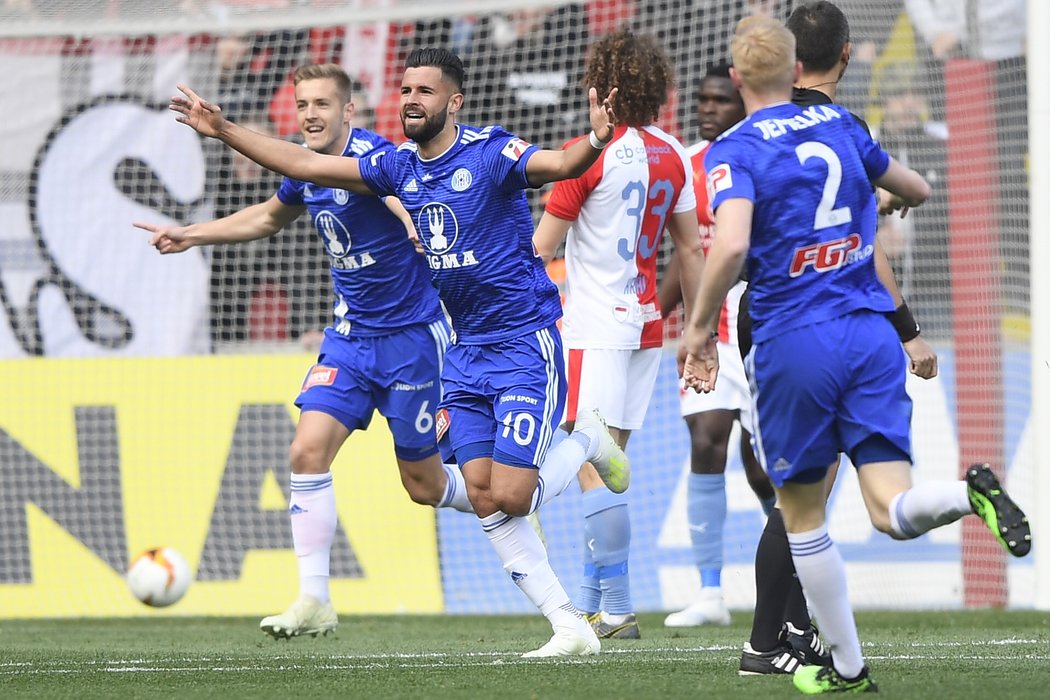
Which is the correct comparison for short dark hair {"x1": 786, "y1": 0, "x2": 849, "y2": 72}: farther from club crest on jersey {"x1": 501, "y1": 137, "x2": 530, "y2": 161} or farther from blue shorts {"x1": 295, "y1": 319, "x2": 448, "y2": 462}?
blue shorts {"x1": 295, "y1": 319, "x2": 448, "y2": 462}

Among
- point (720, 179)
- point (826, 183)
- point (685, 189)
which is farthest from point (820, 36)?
point (685, 189)

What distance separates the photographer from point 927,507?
4.60 m

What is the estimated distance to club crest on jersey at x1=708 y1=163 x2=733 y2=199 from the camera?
4770mm

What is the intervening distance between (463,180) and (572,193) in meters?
1.29

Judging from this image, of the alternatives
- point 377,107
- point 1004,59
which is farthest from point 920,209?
point 377,107

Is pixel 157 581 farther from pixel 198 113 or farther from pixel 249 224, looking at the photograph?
pixel 198 113

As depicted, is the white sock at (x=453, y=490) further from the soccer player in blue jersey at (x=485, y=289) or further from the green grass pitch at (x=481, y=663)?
the soccer player in blue jersey at (x=485, y=289)

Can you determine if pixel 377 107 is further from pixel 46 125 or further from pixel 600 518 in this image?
pixel 600 518

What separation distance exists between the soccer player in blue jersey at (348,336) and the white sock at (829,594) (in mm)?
3042

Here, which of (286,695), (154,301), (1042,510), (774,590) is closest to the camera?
(286,695)

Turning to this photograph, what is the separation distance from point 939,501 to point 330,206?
3.64 meters

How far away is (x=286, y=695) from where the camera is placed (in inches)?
202

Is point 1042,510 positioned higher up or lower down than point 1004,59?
lower down

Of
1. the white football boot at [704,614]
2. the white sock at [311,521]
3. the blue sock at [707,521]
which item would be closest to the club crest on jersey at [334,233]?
the white sock at [311,521]
